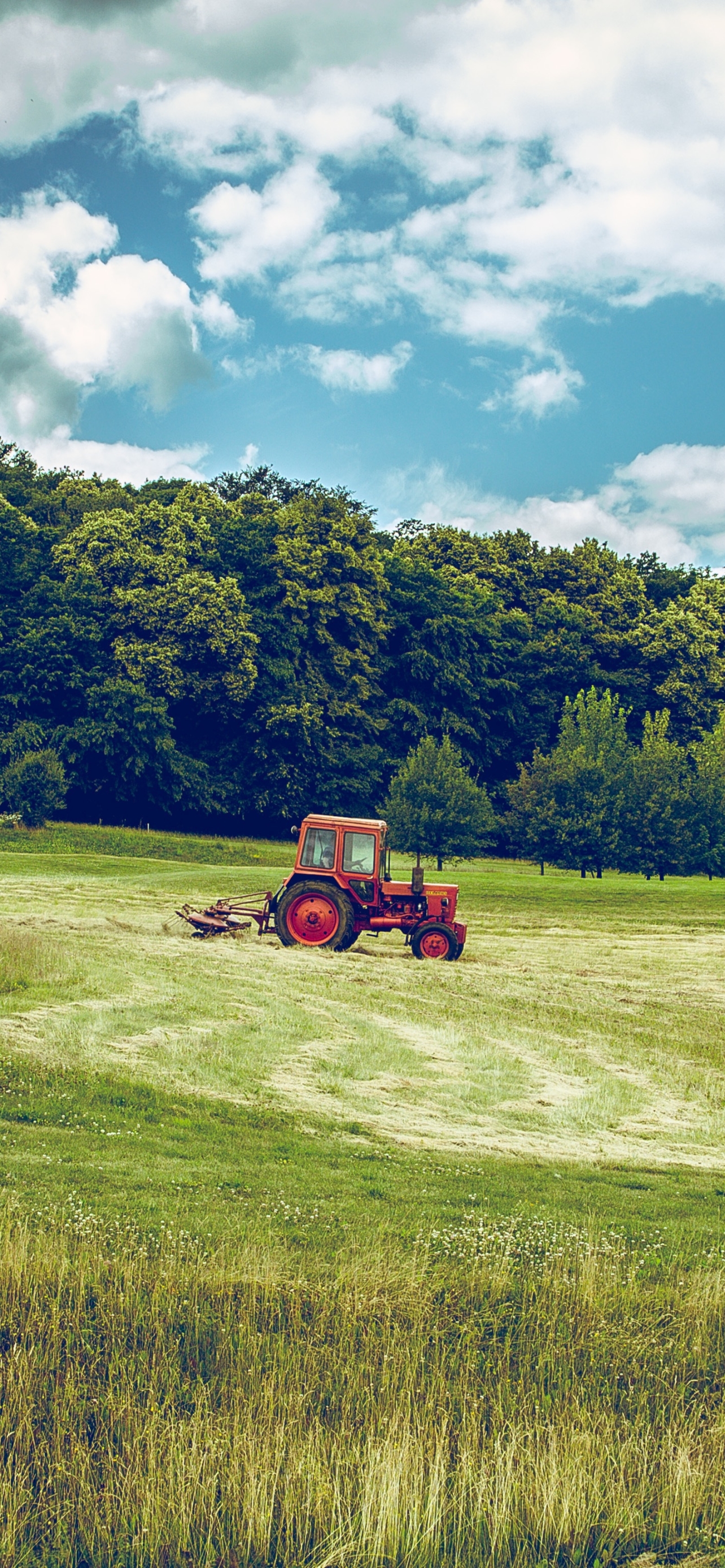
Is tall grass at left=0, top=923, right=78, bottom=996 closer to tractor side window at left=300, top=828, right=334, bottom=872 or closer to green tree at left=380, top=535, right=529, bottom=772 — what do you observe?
tractor side window at left=300, top=828, right=334, bottom=872

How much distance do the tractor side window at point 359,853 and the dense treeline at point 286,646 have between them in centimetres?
3088

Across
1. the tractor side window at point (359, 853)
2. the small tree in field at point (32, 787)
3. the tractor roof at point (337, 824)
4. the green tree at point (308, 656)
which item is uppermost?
the green tree at point (308, 656)

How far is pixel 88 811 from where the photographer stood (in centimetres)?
5719

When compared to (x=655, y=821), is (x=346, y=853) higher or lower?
lower

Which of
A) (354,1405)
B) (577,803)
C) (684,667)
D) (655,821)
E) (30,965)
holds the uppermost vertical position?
(684,667)

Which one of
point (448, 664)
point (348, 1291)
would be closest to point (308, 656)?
point (448, 664)

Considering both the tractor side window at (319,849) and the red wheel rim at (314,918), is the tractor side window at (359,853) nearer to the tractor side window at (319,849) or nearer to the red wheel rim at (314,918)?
the tractor side window at (319,849)

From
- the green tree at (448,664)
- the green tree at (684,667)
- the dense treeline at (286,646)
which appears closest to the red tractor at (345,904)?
the dense treeline at (286,646)

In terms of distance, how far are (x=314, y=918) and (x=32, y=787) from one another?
27.8m

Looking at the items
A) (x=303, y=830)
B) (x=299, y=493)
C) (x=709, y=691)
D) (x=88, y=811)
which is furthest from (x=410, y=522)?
(x=303, y=830)

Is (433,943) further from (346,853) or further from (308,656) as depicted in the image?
(308,656)

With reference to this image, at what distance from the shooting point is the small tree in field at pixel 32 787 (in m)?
46.4

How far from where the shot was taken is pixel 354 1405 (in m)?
4.90

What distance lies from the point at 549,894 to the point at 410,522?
55363mm
